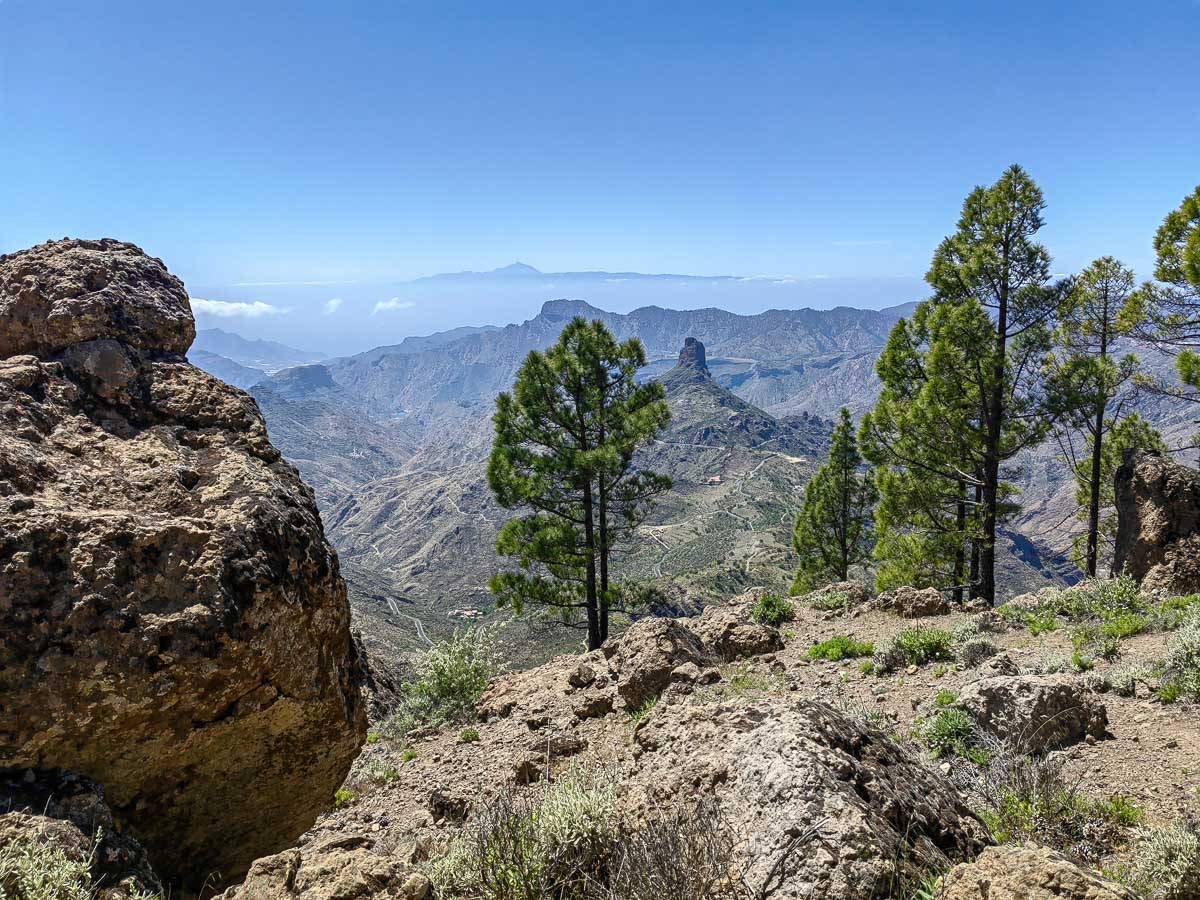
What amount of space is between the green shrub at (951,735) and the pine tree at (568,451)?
352 inches

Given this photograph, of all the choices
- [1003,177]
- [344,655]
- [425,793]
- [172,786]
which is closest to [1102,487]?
[1003,177]

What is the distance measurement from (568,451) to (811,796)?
11.9 meters

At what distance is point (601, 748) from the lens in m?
7.43

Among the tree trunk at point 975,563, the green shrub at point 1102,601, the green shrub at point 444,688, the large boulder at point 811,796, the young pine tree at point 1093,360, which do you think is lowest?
the green shrub at point 444,688

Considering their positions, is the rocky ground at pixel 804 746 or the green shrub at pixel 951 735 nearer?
the rocky ground at pixel 804 746

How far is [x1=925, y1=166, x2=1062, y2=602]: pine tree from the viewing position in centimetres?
1398

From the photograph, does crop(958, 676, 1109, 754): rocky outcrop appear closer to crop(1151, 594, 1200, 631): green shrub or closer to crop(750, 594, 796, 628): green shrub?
crop(1151, 594, 1200, 631): green shrub

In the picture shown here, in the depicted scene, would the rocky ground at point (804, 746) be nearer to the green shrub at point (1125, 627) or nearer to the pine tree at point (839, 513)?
the green shrub at point (1125, 627)

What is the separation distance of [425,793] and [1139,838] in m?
6.56

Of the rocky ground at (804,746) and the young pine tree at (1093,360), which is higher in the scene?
the young pine tree at (1093,360)

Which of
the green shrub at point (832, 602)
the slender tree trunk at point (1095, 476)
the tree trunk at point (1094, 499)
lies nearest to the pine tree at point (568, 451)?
the green shrub at point (832, 602)

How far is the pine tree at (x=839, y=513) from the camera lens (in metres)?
23.3

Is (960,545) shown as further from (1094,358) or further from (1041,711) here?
(1041,711)

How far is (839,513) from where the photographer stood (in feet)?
78.4
